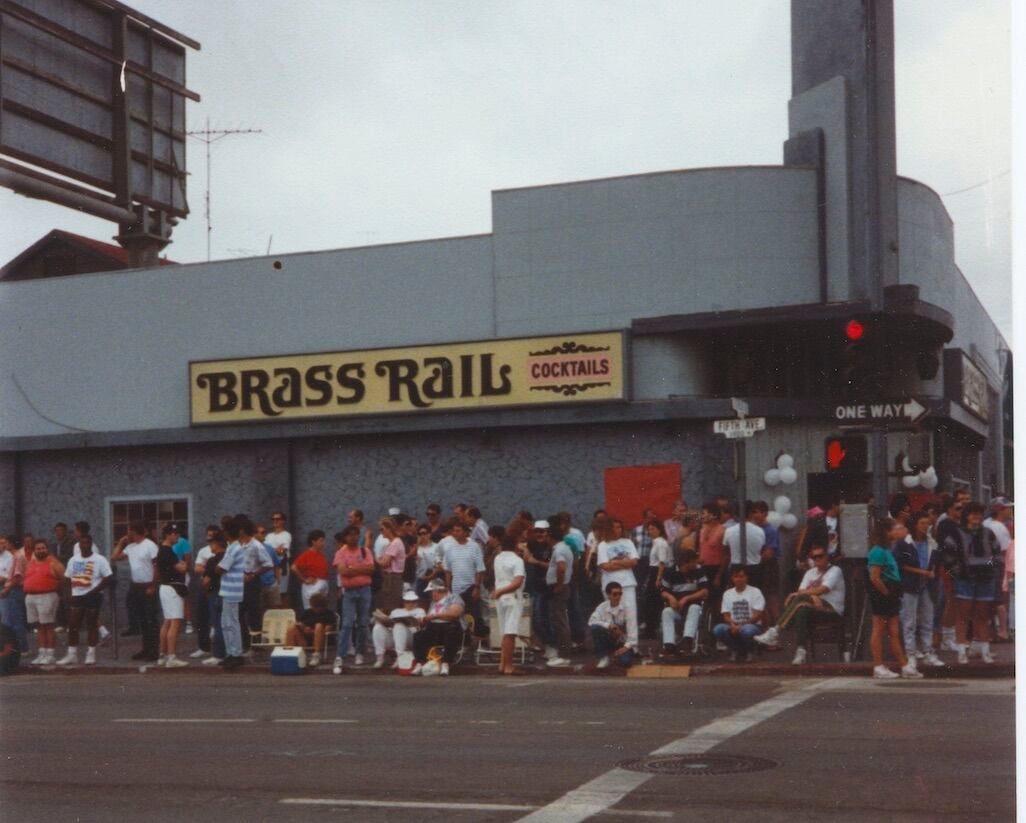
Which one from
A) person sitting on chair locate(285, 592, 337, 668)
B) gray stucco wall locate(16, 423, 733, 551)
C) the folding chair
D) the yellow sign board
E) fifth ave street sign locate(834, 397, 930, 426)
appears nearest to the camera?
fifth ave street sign locate(834, 397, 930, 426)

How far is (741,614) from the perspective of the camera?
57.1 ft

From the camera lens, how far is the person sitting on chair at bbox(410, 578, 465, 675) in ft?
59.0

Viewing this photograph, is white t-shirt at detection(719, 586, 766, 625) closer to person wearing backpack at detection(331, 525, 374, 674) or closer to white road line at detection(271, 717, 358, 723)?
person wearing backpack at detection(331, 525, 374, 674)

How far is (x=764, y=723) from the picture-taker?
1196cm

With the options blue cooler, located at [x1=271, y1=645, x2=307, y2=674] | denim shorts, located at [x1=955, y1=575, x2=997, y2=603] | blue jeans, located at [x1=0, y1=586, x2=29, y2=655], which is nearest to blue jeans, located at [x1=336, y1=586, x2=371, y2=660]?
blue cooler, located at [x1=271, y1=645, x2=307, y2=674]

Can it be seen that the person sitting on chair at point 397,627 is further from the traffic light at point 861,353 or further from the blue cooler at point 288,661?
the traffic light at point 861,353

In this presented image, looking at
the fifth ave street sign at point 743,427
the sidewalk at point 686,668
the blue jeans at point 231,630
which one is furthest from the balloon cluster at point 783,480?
the blue jeans at point 231,630

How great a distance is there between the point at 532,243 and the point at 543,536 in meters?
7.29

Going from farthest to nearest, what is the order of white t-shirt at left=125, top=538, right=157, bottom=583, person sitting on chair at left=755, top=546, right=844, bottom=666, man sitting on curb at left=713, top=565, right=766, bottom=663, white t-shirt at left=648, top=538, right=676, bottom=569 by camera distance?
white t-shirt at left=125, top=538, right=157, bottom=583 < white t-shirt at left=648, top=538, right=676, bottom=569 < man sitting on curb at left=713, top=565, right=766, bottom=663 < person sitting on chair at left=755, top=546, right=844, bottom=666

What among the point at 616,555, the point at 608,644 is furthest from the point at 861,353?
the point at 608,644

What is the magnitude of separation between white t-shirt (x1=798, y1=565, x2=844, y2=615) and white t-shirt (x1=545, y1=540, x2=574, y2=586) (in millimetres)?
3166

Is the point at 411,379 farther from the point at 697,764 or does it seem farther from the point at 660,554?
the point at 697,764

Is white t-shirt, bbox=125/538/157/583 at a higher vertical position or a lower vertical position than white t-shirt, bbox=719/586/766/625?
higher

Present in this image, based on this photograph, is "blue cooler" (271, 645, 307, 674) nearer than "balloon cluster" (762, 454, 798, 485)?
Yes
